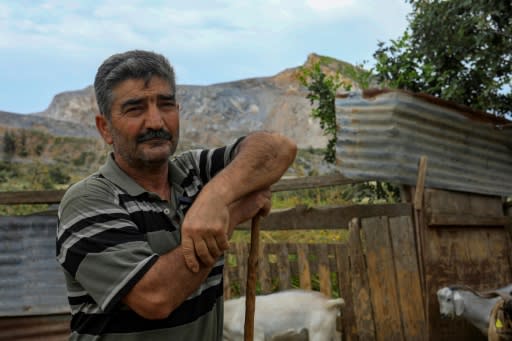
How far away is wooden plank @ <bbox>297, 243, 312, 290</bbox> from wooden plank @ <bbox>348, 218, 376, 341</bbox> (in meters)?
0.51

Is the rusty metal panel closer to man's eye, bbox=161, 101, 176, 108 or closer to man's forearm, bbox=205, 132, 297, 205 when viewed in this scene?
man's eye, bbox=161, 101, 176, 108

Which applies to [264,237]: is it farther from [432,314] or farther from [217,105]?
[217,105]

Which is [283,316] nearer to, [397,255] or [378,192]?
[397,255]

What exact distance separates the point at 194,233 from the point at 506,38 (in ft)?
23.5

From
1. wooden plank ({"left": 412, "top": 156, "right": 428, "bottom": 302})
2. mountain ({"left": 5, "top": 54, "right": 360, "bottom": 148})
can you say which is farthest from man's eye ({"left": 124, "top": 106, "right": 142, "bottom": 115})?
mountain ({"left": 5, "top": 54, "right": 360, "bottom": 148})

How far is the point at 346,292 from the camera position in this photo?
5.56 meters

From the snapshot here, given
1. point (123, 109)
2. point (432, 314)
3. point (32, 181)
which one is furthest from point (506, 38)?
point (32, 181)

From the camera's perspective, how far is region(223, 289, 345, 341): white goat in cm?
540

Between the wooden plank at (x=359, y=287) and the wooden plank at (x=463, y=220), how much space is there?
712 millimetres

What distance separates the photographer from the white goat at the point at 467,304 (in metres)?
5.17

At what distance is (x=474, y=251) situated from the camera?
579 cm

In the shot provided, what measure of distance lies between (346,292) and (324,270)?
310 millimetres

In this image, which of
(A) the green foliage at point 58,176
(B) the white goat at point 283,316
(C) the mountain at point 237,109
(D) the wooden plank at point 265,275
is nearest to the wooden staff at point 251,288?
(B) the white goat at point 283,316

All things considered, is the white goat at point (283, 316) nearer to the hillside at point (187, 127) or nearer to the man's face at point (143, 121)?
the man's face at point (143, 121)
